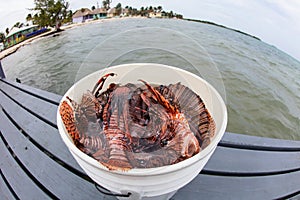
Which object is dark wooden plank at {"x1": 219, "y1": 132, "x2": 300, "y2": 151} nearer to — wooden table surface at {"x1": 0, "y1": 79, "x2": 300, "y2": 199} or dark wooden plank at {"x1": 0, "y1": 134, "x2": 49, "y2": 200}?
wooden table surface at {"x1": 0, "y1": 79, "x2": 300, "y2": 199}

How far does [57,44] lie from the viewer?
2.83 m

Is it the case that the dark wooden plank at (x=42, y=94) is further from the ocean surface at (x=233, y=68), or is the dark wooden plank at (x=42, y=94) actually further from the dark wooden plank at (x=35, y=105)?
the ocean surface at (x=233, y=68)

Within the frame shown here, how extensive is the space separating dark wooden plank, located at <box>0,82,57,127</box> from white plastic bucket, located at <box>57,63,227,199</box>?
380 mm

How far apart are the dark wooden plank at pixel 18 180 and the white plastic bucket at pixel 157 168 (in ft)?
0.98

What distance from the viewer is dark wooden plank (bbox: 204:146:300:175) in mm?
545

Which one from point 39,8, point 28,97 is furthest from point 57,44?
point 28,97

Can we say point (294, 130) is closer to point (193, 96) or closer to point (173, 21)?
point (173, 21)

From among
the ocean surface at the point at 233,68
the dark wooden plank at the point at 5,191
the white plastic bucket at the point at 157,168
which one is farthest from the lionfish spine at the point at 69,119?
the ocean surface at the point at 233,68

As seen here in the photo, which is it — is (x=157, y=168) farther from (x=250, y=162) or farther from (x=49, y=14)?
(x=49, y=14)

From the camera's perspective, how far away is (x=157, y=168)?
0.80 feet

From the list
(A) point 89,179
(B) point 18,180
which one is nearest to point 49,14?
(B) point 18,180

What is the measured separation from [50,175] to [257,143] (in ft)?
2.14

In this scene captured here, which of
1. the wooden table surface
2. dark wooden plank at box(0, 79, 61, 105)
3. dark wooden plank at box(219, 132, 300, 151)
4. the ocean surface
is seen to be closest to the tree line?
the ocean surface

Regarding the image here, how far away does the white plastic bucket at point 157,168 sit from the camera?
0.25m
